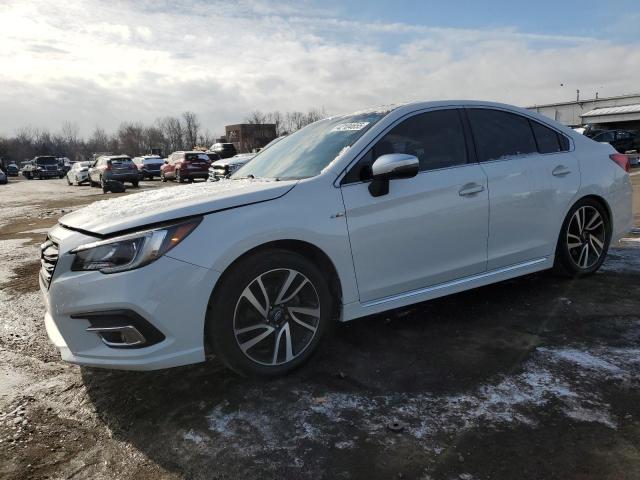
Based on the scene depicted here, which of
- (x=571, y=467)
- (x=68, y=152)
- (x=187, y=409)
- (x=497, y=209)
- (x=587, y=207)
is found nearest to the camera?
(x=571, y=467)

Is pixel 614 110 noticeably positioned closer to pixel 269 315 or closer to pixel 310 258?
pixel 310 258

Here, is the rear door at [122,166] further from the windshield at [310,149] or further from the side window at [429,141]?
the side window at [429,141]

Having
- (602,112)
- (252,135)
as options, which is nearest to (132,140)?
(252,135)

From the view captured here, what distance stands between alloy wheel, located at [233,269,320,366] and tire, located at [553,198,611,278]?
265 cm

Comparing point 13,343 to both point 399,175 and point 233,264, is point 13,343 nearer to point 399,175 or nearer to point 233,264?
point 233,264

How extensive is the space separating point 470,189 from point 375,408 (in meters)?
1.85

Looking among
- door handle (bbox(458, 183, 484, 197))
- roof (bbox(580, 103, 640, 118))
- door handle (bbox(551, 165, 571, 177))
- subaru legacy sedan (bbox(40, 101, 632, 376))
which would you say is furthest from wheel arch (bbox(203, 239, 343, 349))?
roof (bbox(580, 103, 640, 118))

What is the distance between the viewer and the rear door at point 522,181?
393cm

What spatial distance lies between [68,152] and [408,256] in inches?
5299

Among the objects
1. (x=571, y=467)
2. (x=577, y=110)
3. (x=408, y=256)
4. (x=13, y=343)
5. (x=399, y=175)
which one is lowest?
(x=571, y=467)

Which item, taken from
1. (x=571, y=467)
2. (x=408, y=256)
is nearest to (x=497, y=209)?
(x=408, y=256)

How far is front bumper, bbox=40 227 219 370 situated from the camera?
2.62 meters

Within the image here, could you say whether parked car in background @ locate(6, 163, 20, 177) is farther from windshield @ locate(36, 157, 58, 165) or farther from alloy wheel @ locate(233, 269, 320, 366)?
alloy wheel @ locate(233, 269, 320, 366)

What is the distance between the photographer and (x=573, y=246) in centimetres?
463
